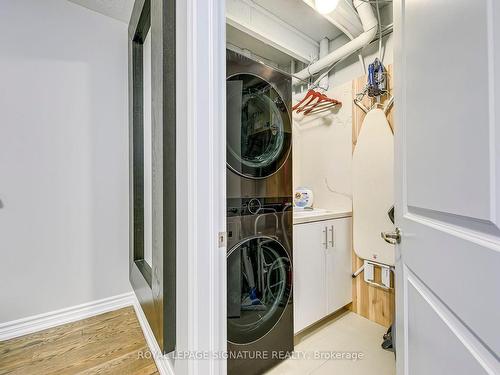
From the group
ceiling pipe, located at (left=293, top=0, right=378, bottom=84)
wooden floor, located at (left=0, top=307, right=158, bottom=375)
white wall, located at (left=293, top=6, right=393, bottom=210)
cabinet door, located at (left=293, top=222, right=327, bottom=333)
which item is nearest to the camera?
wooden floor, located at (left=0, top=307, right=158, bottom=375)

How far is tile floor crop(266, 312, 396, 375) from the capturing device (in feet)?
4.62

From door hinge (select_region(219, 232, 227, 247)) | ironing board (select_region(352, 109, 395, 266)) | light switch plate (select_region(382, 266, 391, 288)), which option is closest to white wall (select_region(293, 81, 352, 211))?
ironing board (select_region(352, 109, 395, 266))

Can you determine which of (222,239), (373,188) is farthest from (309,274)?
(222,239)

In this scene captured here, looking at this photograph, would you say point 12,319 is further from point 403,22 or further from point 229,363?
point 403,22

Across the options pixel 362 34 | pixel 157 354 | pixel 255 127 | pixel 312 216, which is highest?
pixel 362 34

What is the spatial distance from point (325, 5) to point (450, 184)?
5.34 feet

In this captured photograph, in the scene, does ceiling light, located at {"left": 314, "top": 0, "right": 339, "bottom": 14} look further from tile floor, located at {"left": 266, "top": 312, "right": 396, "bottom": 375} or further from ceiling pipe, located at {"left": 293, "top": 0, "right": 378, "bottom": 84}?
tile floor, located at {"left": 266, "top": 312, "right": 396, "bottom": 375}

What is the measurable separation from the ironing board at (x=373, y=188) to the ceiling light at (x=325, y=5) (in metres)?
0.80

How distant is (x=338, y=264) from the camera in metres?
1.90

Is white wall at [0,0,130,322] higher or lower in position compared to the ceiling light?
lower

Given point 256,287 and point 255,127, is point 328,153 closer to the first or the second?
point 255,127

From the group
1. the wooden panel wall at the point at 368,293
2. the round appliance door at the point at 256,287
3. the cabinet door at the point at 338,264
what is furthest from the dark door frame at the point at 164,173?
the wooden panel wall at the point at 368,293

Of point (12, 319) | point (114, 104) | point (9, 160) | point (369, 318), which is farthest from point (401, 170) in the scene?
point (12, 319)

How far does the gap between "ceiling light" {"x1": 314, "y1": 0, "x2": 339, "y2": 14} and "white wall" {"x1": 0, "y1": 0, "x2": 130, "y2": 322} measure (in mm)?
1618
